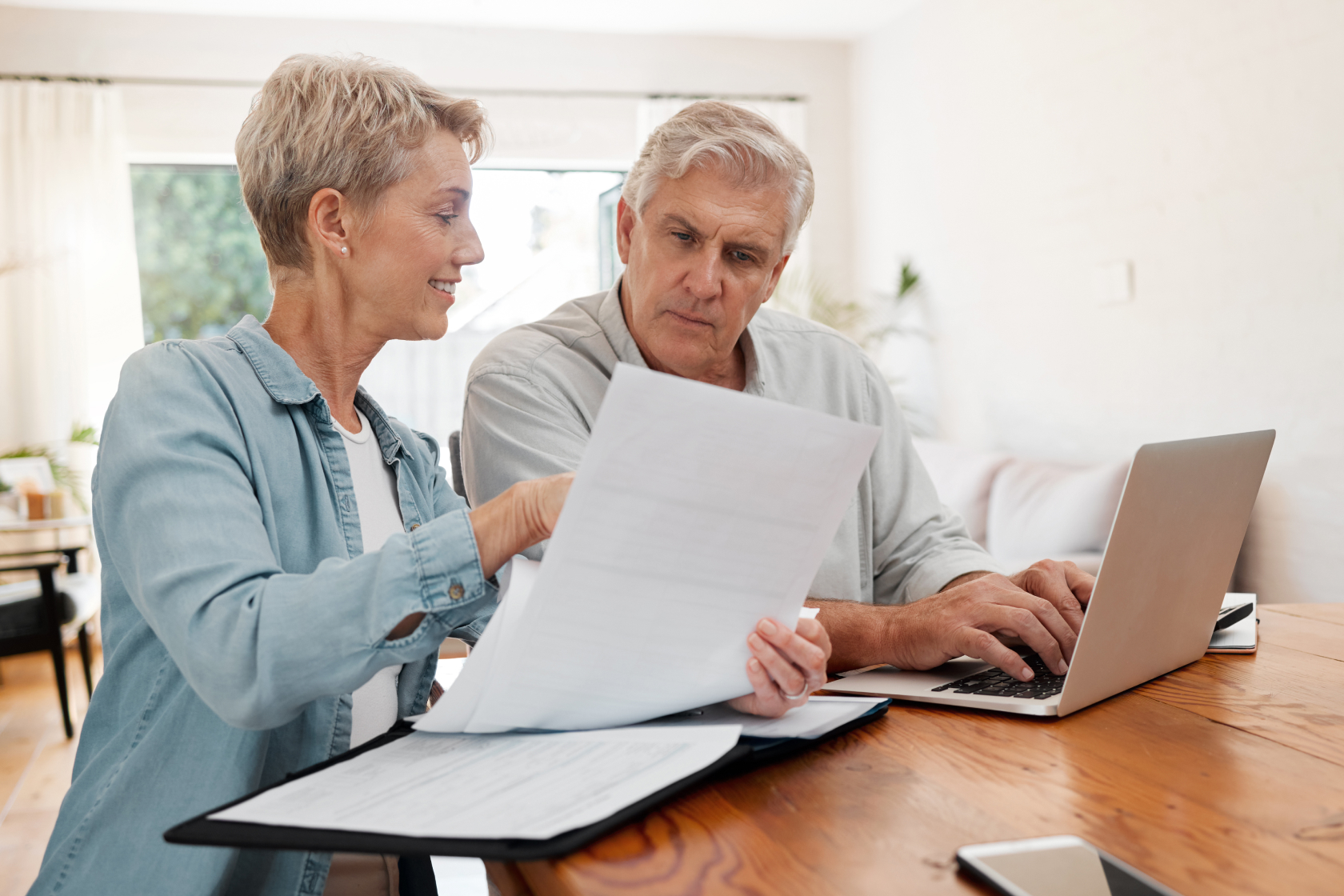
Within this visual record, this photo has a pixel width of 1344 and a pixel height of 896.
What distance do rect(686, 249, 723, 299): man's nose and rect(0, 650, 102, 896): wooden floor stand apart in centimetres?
156

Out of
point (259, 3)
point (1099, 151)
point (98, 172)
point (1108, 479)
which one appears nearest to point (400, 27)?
point (259, 3)

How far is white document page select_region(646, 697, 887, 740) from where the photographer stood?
2.42ft

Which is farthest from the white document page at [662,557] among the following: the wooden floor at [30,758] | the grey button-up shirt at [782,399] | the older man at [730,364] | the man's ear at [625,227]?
the wooden floor at [30,758]

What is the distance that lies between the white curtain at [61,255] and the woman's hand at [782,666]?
184 inches

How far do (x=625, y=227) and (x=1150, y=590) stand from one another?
0.85 meters

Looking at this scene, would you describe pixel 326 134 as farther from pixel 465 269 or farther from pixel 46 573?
pixel 465 269

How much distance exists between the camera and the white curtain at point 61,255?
453 cm

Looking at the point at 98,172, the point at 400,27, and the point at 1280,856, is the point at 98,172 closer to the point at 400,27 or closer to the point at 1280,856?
the point at 400,27

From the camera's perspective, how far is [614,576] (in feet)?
2.07

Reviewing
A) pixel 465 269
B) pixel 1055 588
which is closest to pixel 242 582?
pixel 1055 588

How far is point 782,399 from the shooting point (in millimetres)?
1446

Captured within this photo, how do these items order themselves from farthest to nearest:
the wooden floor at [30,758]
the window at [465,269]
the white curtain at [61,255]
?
1. the window at [465,269]
2. the white curtain at [61,255]
3. the wooden floor at [30,758]

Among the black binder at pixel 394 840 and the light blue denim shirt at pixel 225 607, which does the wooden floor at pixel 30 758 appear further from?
the black binder at pixel 394 840

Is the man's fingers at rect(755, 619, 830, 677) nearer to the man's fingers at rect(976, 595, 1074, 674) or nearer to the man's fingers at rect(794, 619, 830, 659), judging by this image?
the man's fingers at rect(794, 619, 830, 659)
